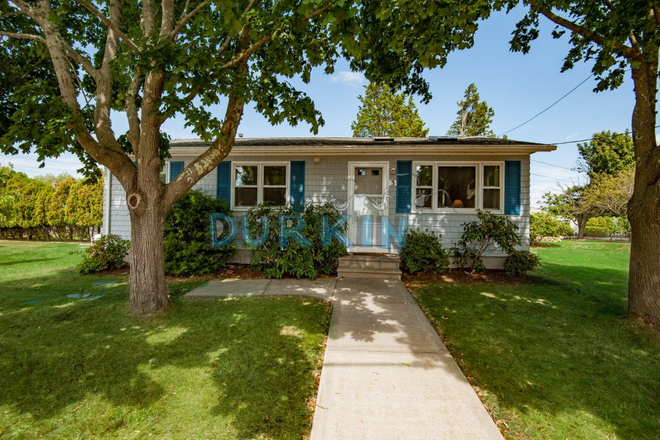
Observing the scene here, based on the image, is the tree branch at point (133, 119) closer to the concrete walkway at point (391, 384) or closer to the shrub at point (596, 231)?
the concrete walkway at point (391, 384)

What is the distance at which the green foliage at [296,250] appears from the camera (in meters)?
6.50

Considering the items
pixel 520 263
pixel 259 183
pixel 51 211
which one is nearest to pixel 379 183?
pixel 259 183

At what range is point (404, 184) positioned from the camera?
7.69 metres

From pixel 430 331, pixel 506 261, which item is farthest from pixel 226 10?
pixel 506 261

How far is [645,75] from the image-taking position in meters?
4.09

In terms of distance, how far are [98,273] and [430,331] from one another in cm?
808

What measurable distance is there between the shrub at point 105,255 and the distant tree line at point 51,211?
→ 751cm

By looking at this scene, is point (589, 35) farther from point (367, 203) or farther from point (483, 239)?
point (367, 203)

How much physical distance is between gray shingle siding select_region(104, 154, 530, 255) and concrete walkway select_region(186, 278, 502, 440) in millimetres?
3606

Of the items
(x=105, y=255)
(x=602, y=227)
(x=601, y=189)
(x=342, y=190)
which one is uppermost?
(x=601, y=189)

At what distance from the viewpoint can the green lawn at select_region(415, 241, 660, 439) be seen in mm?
2285

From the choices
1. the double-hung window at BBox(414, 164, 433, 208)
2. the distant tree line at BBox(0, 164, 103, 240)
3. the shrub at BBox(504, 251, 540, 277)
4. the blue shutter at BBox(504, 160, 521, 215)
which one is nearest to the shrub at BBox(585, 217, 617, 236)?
the blue shutter at BBox(504, 160, 521, 215)

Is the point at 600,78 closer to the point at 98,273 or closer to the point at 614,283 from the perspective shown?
the point at 614,283

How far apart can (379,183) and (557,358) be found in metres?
5.56
